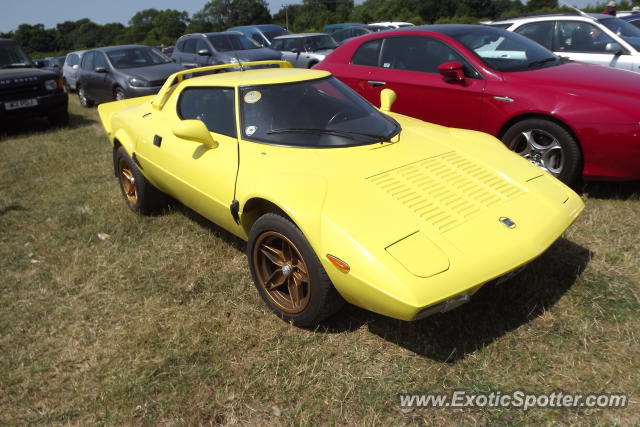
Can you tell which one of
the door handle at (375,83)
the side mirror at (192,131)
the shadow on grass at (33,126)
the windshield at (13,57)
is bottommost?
the shadow on grass at (33,126)

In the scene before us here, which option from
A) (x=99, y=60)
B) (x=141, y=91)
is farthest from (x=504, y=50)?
(x=99, y=60)

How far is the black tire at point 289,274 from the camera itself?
2.47 metres

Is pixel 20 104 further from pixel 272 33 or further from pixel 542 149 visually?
pixel 272 33

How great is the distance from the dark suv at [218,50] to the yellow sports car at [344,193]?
282 inches

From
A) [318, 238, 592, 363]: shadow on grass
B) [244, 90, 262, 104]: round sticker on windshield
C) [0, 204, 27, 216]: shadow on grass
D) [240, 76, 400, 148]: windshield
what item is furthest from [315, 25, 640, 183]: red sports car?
[0, 204, 27, 216]: shadow on grass

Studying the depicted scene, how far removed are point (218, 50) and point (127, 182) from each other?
23.3ft

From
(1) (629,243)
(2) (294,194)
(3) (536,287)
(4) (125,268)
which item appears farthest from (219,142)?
(1) (629,243)

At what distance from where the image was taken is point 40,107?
8.39 metres

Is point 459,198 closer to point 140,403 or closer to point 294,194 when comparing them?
point 294,194

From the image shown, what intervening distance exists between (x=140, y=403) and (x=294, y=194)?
1300 millimetres

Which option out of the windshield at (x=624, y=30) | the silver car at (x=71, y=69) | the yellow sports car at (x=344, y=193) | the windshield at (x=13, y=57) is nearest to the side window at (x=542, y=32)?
the windshield at (x=624, y=30)

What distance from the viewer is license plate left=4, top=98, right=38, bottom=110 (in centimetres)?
793

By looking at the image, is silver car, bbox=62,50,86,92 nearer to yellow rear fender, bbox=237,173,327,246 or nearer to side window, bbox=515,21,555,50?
side window, bbox=515,21,555,50

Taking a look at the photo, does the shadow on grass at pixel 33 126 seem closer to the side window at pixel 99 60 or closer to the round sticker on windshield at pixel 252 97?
the side window at pixel 99 60
